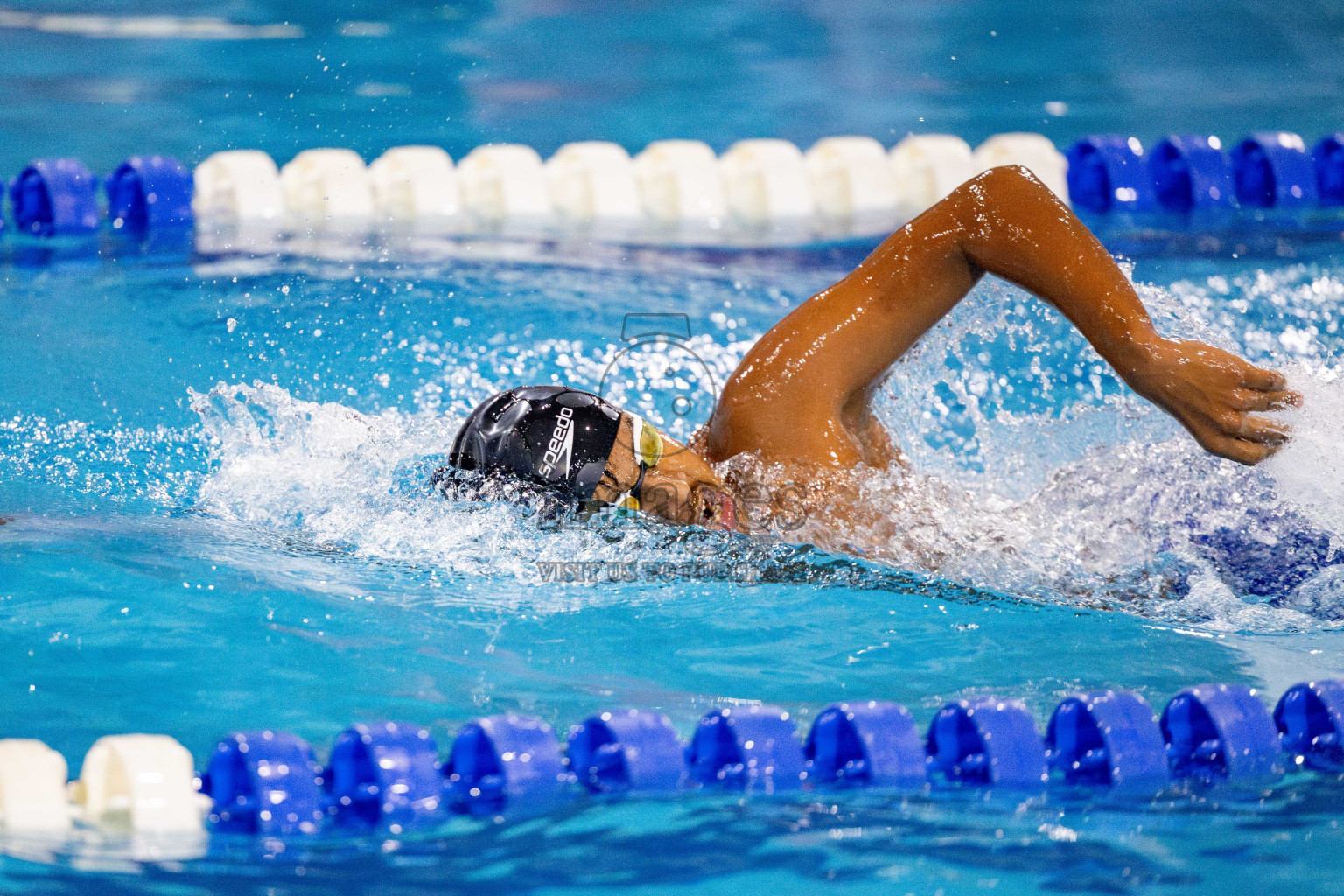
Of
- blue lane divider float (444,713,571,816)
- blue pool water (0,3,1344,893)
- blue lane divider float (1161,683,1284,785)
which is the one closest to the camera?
blue pool water (0,3,1344,893)

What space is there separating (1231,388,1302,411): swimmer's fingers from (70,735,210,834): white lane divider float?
1648 mm

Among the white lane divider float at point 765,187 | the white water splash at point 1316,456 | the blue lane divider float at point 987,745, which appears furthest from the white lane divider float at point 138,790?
the white lane divider float at point 765,187

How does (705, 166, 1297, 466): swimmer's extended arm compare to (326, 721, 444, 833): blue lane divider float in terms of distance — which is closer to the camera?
(326, 721, 444, 833): blue lane divider float

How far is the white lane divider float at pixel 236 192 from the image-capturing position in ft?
17.7

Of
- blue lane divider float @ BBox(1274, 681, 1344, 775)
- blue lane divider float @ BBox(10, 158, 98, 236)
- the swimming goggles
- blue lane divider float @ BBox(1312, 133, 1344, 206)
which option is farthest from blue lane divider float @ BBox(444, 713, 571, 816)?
blue lane divider float @ BBox(1312, 133, 1344, 206)

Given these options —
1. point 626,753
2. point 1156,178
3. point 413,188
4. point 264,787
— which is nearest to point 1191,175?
point 1156,178

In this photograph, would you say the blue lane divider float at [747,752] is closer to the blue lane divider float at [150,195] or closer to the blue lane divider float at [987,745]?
the blue lane divider float at [987,745]

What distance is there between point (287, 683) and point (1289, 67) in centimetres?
772

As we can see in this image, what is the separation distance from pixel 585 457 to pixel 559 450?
5 cm

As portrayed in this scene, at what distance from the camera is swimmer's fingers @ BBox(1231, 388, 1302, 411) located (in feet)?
7.18

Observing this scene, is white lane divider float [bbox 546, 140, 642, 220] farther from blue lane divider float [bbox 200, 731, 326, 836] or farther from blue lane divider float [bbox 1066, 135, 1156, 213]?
blue lane divider float [bbox 200, 731, 326, 836]

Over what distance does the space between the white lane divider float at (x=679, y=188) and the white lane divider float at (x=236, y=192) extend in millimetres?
1442

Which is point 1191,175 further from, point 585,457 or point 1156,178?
point 585,457

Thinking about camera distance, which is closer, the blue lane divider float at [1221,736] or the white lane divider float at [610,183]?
the blue lane divider float at [1221,736]
